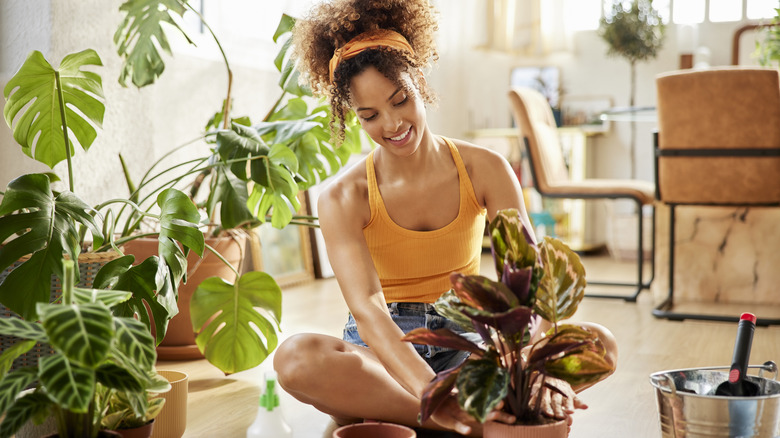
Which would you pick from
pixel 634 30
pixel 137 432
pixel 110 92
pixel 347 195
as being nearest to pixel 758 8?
pixel 634 30

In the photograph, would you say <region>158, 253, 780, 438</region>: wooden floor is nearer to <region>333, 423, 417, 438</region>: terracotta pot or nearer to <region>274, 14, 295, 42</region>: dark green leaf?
<region>333, 423, 417, 438</region>: terracotta pot

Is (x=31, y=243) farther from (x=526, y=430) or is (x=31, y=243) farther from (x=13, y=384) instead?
(x=526, y=430)

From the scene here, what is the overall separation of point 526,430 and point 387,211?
2.66 ft

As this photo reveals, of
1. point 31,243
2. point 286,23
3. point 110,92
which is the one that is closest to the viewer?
point 31,243

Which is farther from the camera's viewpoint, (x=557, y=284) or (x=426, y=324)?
(x=426, y=324)

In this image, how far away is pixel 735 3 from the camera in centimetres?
532

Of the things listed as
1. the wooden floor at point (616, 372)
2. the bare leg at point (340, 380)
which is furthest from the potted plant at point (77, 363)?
the wooden floor at point (616, 372)

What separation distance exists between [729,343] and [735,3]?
3.41m

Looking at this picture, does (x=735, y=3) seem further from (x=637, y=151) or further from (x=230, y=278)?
(x=230, y=278)

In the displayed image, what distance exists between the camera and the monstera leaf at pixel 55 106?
1810 millimetres

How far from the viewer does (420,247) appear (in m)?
1.76

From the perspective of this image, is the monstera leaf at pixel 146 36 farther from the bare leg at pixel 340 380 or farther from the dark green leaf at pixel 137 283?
the bare leg at pixel 340 380

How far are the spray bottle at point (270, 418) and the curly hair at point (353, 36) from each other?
0.66 m

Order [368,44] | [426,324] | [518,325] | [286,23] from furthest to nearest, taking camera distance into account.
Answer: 1. [286,23]
2. [426,324]
3. [368,44]
4. [518,325]
